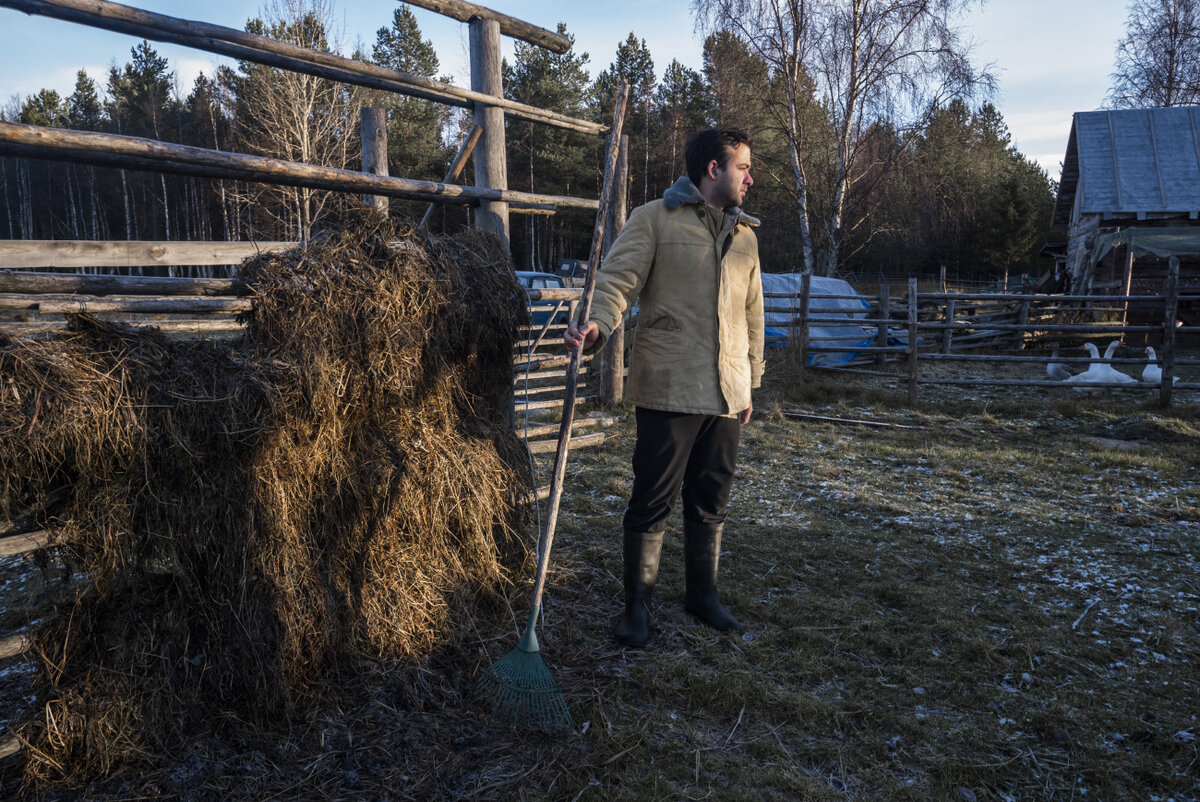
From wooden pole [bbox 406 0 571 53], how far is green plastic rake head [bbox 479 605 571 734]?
9.08ft

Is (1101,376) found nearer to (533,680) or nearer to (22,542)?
(533,680)

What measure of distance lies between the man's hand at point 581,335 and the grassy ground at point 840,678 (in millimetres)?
1214

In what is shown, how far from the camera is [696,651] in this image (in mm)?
2977

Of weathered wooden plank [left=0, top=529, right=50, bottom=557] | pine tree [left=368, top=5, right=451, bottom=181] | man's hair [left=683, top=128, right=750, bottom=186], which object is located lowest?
weathered wooden plank [left=0, top=529, right=50, bottom=557]

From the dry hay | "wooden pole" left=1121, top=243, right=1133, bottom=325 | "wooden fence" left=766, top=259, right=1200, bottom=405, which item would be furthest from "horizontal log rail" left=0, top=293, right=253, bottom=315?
"wooden pole" left=1121, top=243, right=1133, bottom=325

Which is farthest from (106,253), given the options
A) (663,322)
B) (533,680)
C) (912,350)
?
(912,350)

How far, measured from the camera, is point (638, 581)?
3.07 metres

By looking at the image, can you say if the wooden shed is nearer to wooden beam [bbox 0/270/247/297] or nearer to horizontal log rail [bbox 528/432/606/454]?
horizontal log rail [bbox 528/432/606/454]

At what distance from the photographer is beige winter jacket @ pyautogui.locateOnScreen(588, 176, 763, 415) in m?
2.91

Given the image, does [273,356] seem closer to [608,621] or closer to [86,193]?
[608,621]

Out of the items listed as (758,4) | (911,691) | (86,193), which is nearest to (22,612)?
(911,691)

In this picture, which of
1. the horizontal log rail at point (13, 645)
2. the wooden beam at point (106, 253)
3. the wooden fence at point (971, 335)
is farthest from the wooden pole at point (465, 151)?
the wooden fence at point (971, 335)

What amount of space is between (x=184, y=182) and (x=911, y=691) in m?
34.5

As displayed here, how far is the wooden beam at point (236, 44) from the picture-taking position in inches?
96.6
